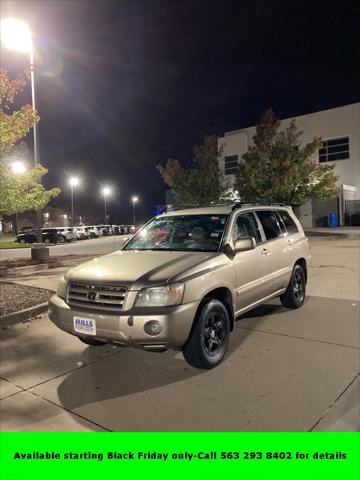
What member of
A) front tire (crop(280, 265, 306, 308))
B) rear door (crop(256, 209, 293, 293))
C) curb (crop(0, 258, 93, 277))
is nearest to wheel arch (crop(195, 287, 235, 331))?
rear door (crop(256, 209, 293, 293))

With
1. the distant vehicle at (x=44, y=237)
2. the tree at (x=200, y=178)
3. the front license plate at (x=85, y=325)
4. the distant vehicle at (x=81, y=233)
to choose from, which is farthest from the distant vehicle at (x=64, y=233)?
the front license plate at (x=85, y=325)

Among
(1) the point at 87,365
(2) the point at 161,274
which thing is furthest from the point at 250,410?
(1) the point at 87,365

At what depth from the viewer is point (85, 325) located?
3.89m

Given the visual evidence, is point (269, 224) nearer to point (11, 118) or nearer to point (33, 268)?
point (11, 118)

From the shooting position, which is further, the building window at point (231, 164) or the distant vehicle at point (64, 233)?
the building window at point (231, 164)

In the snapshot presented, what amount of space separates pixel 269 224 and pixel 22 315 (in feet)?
14.2

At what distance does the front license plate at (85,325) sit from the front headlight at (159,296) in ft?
1.83

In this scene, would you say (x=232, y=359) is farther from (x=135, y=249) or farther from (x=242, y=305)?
(x=135, y=249)

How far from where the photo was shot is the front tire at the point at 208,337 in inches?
153

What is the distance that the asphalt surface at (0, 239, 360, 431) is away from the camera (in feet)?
10.1

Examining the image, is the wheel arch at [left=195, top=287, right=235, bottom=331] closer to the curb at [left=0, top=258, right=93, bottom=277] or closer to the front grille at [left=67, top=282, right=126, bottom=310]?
the front grille at [left=67, top=282, right=126, bottom=310]

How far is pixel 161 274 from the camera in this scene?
3807 mm

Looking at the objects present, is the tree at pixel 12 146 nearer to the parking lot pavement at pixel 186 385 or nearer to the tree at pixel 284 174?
the parking lot pavement at pixel 186 385

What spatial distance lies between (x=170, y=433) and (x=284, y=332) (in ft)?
9.31
